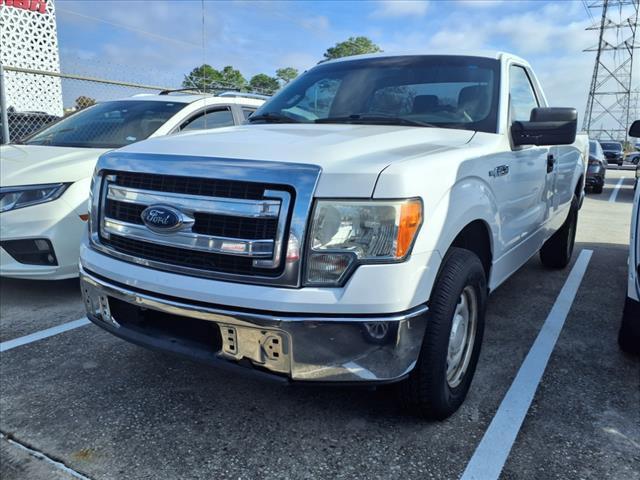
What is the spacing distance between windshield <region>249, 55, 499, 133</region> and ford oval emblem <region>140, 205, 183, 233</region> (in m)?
1.36

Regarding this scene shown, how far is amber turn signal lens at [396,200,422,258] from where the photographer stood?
197cm

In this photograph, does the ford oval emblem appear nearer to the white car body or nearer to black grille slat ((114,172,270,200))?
black grille slat ((114,172,270,200))

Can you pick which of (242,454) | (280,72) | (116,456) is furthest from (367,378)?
(280,72)

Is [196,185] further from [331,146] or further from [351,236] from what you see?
[351,236]

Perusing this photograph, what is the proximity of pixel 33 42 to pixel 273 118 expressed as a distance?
848 inches

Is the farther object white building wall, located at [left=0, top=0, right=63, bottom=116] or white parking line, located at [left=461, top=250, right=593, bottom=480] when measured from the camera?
white building wall, located at [left=0, top=0, right=63, bottom=116]

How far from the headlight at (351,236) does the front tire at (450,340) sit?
39 cm

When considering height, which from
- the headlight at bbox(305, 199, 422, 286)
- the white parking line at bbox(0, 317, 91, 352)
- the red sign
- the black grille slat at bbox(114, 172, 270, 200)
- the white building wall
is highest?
the red sign

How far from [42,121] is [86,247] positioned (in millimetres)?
7609

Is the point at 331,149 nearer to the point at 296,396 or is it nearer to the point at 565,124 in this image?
the point at 296,396

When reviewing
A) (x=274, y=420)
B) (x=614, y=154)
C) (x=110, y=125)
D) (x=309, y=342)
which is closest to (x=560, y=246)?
(x=274, y=420)

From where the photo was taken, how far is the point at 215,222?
83.5 inches

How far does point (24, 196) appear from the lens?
3980mm

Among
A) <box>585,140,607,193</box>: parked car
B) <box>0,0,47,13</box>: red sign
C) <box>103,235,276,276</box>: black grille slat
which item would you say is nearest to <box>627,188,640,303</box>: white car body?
<box>103,235,276,276</box>: black grille slat
